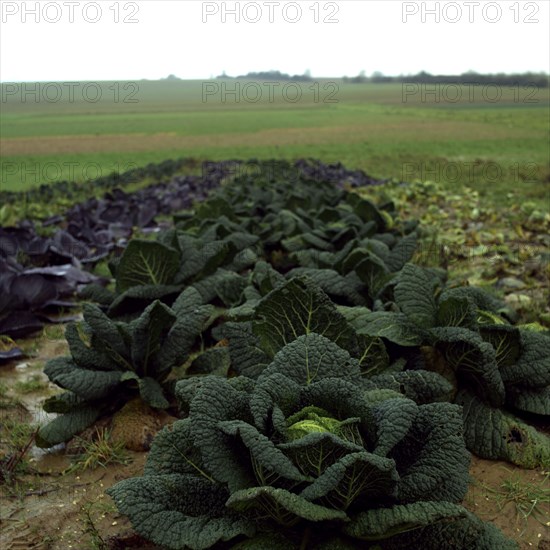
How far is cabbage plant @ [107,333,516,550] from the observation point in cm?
182

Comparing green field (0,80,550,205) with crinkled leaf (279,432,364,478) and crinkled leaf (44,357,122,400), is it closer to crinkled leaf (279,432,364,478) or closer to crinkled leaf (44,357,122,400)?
crinkled leaf (44,357,122,400)

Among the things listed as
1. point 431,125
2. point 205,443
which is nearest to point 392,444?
point 205,443

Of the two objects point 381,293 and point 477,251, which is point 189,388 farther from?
point 477,251

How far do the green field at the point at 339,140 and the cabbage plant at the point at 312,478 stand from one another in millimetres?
6735

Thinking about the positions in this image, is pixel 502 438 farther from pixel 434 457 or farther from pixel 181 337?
pixel 181 337

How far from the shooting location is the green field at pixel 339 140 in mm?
13453

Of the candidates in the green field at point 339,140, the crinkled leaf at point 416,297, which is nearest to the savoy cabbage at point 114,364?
the crinkled leaf at point 416,297

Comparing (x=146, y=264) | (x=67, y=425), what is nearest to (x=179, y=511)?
(x=67, y=425)

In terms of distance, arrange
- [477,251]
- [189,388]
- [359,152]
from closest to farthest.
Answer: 1. [189,388]
2. [477,251]
3. [359,152]

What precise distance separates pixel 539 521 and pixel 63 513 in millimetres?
1803

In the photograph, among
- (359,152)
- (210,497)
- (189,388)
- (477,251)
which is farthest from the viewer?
(359,152)

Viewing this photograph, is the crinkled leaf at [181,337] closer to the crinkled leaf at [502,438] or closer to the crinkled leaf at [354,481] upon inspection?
the crinkled leaf at [502,438]

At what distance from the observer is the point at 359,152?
26.8 m

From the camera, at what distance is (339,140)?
34.2 meters
